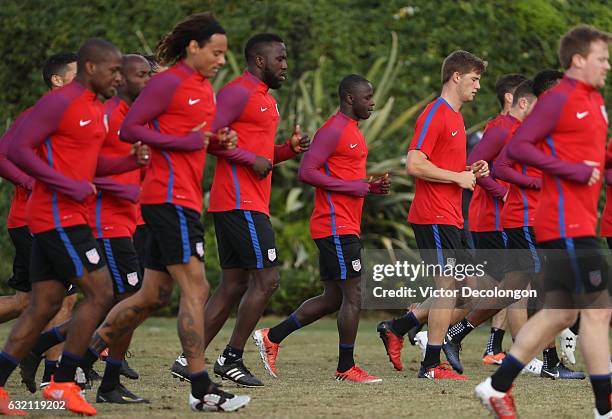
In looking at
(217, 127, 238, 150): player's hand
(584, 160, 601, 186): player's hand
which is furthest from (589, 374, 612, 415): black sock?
(217, 127, 238, 150): player's hand

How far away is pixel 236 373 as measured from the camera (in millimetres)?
9383

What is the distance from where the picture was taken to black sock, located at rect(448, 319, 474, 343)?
11133 millimetres

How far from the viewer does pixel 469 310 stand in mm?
10797

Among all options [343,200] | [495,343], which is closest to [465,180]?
[343,200]

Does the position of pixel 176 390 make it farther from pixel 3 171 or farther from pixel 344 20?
pixel 344 20

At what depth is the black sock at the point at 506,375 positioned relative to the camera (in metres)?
7.10

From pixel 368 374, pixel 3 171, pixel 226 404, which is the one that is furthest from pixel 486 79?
pixel 226 404

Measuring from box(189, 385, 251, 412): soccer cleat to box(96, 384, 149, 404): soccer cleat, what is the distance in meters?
0.64

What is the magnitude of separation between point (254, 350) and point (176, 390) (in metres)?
3.81

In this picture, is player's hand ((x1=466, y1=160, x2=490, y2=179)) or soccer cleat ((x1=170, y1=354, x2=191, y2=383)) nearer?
soccer cleat ((x1=170, y1=354, x2=191, y2=383))

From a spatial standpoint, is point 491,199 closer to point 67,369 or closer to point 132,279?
point 132,279

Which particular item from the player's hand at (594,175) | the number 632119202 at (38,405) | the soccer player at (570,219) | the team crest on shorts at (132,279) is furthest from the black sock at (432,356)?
the number 632119202 at (38,405)

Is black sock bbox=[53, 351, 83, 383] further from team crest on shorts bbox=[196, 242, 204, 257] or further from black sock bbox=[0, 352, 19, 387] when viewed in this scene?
team crest on shorts bbox=[196, 242, 204, 257]

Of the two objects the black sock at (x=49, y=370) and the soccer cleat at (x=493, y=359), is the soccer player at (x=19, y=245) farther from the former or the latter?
the soccer cleat at (x=493, y=359)
